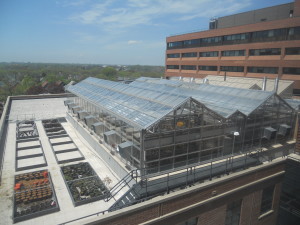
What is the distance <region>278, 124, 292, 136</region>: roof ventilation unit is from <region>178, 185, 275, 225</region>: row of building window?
5.37 metres

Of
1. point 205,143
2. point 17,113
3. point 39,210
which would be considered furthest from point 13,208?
point 17,113

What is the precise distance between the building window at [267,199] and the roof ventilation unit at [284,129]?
5.37 metres

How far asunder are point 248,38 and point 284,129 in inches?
1247

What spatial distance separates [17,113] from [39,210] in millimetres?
26441

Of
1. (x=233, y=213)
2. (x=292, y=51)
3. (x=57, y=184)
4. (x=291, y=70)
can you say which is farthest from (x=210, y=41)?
(x=57, y=184)

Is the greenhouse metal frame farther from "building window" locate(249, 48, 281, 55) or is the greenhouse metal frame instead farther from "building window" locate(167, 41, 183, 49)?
"building window" locate(167, 41, 183, 49)

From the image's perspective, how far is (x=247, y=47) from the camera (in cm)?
4384

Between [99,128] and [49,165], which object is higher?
[99,128]

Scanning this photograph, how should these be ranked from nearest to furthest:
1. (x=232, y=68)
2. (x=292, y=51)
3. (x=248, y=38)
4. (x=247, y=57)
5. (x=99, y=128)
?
(x=99, y=128) < (x=292, y=51) < (x=248, y=38) < (x=247, y=57) < (x=232, y=68)

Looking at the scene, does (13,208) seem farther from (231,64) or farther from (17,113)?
(231,64)

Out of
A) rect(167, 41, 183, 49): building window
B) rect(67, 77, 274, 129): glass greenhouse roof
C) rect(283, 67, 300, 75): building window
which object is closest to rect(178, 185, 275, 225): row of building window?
rect(67, 77, 274, 129): glass greenhouse roof

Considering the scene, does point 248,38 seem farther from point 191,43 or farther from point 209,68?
point 191,43

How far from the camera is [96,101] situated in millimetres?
21031

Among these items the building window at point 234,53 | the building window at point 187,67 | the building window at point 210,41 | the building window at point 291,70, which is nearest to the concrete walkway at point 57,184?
the building window at point 291,70
